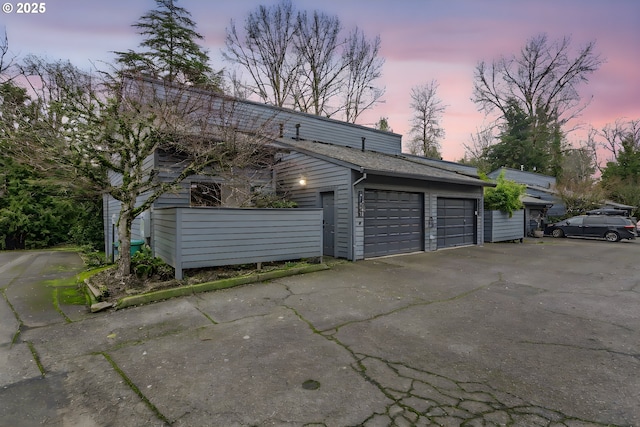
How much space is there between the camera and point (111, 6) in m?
9.38

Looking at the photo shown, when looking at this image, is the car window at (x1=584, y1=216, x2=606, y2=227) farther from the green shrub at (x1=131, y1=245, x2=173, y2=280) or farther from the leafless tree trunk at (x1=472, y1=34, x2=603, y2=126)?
the green shrub at (x1=131, y1=245, x2=173, y2=280)

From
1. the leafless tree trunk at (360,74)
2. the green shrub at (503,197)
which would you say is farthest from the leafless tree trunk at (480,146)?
the green shrub at (503,197)

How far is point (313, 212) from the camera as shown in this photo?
7.84 meters

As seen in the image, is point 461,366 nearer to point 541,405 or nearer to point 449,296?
point 541,405

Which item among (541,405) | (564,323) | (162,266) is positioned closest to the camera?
(541,405)

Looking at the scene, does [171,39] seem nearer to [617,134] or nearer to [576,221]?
[576,221]

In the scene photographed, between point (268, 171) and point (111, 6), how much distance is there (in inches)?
266

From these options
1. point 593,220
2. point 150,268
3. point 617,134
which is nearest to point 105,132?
point 150,268

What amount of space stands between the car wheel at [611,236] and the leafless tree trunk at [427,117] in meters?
15.9

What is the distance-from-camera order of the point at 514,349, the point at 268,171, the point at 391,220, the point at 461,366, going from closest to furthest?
the point at 461,366, the point at 514,349, the point at 391,220, the point at 268,171

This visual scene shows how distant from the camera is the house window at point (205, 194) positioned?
930cm

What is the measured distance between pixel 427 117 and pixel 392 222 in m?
22.6

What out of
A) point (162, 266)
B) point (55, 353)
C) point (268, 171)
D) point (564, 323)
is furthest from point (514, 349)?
point (268, 171)

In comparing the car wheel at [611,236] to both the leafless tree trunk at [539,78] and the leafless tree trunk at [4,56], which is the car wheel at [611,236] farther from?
the leafless tree trunk at [4,56]
